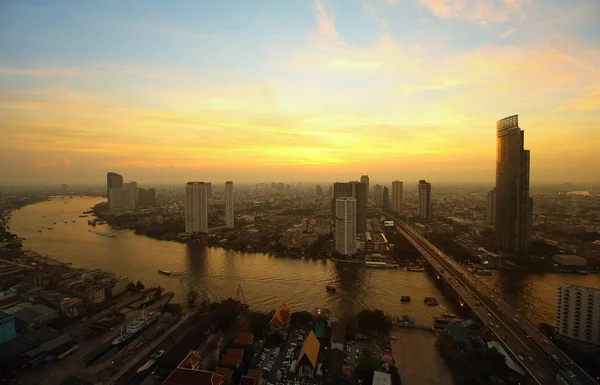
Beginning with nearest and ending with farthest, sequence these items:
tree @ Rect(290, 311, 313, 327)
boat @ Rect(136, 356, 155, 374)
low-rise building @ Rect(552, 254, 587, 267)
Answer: boat @ Rect(136, 356, 155, 374)
tree @ Rect(290, 311, 313, 327)
low-rise building @ Rect(552, 254, 587, 267)

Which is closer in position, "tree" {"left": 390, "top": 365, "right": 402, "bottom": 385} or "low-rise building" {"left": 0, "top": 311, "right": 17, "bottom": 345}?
"tree" {"left": 390, "top": 365, "right": 402, "bottom": 385}

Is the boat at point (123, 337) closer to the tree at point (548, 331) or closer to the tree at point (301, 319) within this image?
the tree at point (301, 319)

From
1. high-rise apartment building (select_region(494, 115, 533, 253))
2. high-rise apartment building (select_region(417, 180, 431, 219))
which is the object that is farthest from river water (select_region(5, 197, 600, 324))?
high-rise apartment building (select_region(417, 180, 431, 219))

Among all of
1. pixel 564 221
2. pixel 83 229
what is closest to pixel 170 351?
pixel 83 229

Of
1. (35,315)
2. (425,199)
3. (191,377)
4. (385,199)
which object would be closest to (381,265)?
(191,377)

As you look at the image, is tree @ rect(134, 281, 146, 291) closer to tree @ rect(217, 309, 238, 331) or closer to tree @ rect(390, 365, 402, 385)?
tree @ rect(217, 309, 238, 331)

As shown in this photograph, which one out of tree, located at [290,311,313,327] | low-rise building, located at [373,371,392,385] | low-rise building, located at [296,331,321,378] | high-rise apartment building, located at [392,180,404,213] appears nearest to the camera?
low-rise building, located at [373,371,392,385]

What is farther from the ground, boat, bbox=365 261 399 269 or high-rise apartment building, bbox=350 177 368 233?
high-rise apartment building, bbox=350 177 368 233
